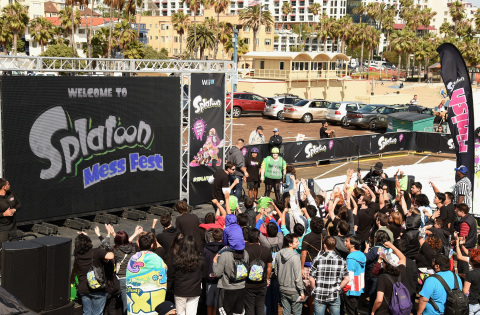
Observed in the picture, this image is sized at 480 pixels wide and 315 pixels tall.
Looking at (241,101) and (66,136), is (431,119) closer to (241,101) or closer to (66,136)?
(241,101)

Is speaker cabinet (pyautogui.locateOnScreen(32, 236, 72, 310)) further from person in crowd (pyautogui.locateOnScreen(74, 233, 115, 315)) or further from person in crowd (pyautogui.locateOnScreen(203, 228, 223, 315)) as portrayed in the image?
person in crowd (pyautogui.locateOnScreen(203, 228, 223, 315))

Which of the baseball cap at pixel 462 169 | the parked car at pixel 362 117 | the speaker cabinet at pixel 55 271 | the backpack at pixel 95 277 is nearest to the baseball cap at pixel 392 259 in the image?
the backpack at pixel 95 277

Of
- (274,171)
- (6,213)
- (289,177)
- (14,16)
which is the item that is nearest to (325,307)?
(289,177)

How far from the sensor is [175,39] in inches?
5143

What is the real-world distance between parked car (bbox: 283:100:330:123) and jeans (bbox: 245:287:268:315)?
2873 centimetres

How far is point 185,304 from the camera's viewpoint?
869cm

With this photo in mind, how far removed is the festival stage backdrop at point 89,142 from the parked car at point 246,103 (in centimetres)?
2193

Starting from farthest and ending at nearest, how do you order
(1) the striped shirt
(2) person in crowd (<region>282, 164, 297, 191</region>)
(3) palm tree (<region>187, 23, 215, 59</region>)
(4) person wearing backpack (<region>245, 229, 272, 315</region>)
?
(3) palm tree (<region>187, 23, 215, 59</region>) → (2) person in crowd (<region>282, 164, 297, 191</region>) → (1) the striped shirt → (4) person wearing backpack (<region>245, 229, 272, 315</region>)

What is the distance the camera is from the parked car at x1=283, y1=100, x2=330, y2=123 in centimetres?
3743

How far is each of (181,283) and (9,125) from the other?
723 cm

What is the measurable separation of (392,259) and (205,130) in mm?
9763

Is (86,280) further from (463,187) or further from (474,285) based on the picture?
(463,187)

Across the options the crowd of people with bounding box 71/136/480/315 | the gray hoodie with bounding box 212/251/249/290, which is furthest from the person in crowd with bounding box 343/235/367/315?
the gray hoodie with bounding box 212/251/249/290

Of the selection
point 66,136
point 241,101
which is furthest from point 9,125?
point 241,101
